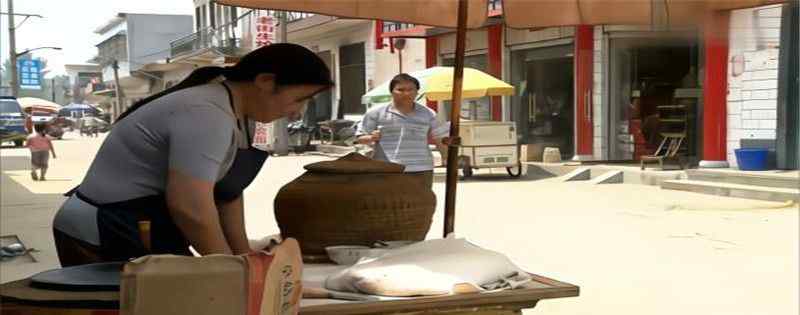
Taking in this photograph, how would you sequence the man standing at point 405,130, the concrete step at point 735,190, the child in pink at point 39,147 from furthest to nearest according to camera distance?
the child in pink at point 39,147 → the concrete step at point 735,190 → the man standing at point 405,130

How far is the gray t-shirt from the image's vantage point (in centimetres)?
184

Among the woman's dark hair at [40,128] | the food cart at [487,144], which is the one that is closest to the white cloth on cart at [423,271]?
the food cart at [487,144]

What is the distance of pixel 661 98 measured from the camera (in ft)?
45.5

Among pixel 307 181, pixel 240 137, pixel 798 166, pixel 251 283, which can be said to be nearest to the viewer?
pixel 251 283

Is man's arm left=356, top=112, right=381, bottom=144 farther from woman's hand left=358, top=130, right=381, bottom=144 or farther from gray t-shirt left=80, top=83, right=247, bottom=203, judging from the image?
gray t-shirt left=80, top=83, right=247, bottom=203

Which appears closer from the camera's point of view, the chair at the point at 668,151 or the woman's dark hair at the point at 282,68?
the woman's dark hair at the point at 282,68

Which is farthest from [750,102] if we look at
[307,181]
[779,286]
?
[307,181]

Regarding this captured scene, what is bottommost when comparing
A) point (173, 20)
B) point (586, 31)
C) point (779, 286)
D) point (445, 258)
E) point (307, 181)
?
point (779, 286)

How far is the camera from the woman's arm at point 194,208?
182 centimetres

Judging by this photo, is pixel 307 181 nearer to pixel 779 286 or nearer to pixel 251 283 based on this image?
pixel 251 283

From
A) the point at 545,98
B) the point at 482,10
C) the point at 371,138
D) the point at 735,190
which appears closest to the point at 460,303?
the point at 482,10

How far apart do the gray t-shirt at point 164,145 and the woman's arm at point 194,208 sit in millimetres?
22

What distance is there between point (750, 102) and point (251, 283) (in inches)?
434

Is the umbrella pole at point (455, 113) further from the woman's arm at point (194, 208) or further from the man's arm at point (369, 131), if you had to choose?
the man's arm at point (369, 131)
